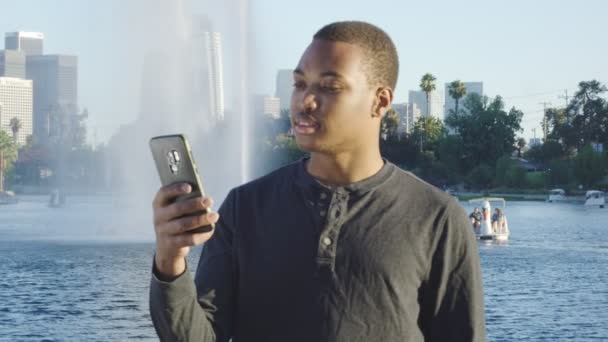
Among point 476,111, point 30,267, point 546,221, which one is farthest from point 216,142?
point 476,111

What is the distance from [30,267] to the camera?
30547 millimetres

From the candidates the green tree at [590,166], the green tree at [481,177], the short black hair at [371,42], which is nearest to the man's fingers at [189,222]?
the short black hair at [371,42]

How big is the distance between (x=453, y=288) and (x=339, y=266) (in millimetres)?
334

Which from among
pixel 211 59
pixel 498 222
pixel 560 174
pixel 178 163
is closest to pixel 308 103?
pixel 178 163

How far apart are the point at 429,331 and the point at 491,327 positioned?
1827 cm

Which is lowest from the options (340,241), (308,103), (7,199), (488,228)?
(7,199)

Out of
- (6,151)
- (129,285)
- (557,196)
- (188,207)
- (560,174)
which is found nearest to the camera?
(188,207)

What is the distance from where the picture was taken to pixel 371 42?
3.47 metres

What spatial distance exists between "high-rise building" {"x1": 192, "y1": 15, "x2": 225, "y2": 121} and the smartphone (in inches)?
1695

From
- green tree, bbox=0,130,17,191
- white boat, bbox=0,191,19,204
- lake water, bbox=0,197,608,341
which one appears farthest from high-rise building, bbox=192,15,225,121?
green tree, bbox=0,130,17,191

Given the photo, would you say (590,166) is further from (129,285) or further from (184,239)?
(184,239)

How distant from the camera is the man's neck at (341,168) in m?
3.45

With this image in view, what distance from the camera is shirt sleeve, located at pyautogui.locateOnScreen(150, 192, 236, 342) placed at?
10.2 feet

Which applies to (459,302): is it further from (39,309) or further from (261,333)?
(39,309)
